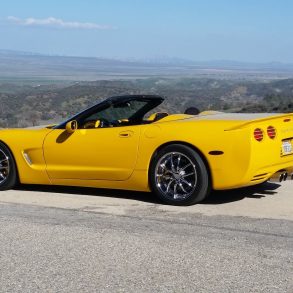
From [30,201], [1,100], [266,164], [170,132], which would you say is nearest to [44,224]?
[30,201]

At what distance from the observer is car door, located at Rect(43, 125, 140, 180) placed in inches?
253

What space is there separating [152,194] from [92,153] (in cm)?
81

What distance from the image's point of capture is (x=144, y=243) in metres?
4.77

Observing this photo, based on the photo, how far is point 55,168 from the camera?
6.92 m

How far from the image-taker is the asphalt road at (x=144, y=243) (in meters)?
3.88

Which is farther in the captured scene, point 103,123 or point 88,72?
point 88,72

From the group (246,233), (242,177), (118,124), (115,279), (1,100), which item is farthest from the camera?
(1,100)

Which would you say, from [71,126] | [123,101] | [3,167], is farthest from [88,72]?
[71,126]

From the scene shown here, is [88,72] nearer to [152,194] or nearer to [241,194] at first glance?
[152,194]

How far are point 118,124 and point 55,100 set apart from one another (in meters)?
11.2

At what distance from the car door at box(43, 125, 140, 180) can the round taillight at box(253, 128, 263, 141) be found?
124cm

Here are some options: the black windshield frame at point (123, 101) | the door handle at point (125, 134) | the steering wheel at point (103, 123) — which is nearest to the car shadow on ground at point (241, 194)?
the door handle at point (125, 134)

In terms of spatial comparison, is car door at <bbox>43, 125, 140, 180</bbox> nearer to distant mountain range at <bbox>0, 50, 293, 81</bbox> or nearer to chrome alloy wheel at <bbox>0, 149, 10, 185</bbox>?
chrome alloy wheel at <bbox>0, 149, 10, 185</bbox>

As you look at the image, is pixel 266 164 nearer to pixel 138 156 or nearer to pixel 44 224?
pixel 138 156
